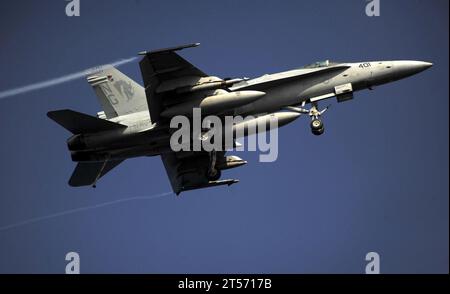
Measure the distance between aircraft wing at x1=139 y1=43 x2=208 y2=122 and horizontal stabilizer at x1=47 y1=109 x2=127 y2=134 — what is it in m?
1.23

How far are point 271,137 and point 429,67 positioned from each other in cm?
548

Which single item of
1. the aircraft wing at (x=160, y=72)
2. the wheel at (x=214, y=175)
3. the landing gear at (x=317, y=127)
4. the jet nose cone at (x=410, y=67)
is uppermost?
the jet nose cone at (x=410, y=67)

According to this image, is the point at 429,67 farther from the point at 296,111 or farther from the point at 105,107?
the point at 105,107

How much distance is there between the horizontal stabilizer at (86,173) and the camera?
27641 millimetres

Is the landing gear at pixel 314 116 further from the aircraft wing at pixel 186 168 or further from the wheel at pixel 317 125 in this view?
the aircraft wing at pixel 186 168

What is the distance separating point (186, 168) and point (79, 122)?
18.8ft

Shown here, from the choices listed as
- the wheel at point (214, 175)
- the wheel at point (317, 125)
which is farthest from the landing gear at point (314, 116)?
the wheel at point (214, 175)

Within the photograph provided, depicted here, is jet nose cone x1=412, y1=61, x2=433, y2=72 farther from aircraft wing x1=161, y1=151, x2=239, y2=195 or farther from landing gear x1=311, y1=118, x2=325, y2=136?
aircraft wing x1=161, y1=151, x2=239, y2=195

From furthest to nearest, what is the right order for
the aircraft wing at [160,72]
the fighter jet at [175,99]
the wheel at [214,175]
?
the wheel at [214,175] < the fighter jet at [175,99] < the aircraft wing at [160,72]

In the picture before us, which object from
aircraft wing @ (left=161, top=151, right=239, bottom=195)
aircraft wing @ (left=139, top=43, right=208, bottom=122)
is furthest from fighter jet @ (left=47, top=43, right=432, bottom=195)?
aircraft wing @ (left=161, top=151, right=239, bottom=195)

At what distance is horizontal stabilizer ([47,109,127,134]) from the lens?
2494cm

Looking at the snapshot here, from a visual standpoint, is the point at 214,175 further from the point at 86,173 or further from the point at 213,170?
the point at 86,173

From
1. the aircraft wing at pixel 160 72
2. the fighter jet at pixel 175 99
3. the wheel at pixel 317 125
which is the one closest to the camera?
the aircraft wing at pixel 160 72
